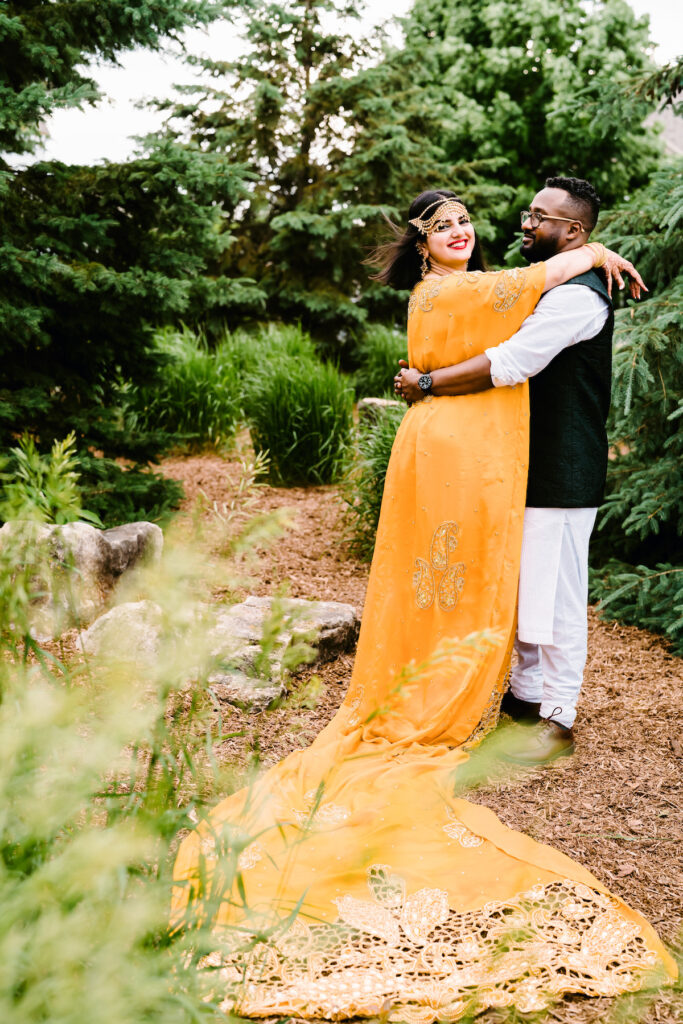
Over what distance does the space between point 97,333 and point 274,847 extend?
12.1 ft

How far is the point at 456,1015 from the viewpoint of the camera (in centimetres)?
187

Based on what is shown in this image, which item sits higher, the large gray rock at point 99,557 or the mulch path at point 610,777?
the large gray rock at point 99,557

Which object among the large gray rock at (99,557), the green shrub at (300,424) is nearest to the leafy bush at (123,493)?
the large gray rock at (99,557)

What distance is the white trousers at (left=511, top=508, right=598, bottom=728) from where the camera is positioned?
10.3 feet

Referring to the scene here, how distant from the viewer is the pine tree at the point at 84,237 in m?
4.47

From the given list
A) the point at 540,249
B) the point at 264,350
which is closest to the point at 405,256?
the point at 540,249

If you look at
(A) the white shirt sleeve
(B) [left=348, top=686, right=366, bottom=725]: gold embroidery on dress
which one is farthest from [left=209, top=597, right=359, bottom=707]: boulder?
(A) the white shirt sleeve

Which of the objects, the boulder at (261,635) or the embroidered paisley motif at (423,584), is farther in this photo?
the boulder at (261,635)

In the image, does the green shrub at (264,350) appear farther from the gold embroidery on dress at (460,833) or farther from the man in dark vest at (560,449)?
the gold embroidery on dress at (460,833)

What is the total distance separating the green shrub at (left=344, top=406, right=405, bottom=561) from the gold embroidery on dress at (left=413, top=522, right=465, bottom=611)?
2403 millimetres

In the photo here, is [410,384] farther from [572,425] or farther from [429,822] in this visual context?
[429,822]

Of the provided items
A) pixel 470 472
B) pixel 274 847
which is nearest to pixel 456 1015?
pixel 274 847

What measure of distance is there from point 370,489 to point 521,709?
104 inches

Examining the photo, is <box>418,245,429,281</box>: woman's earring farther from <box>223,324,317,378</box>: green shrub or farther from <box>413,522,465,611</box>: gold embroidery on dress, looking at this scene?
<box>223,324,317,378</box>: green shrub
